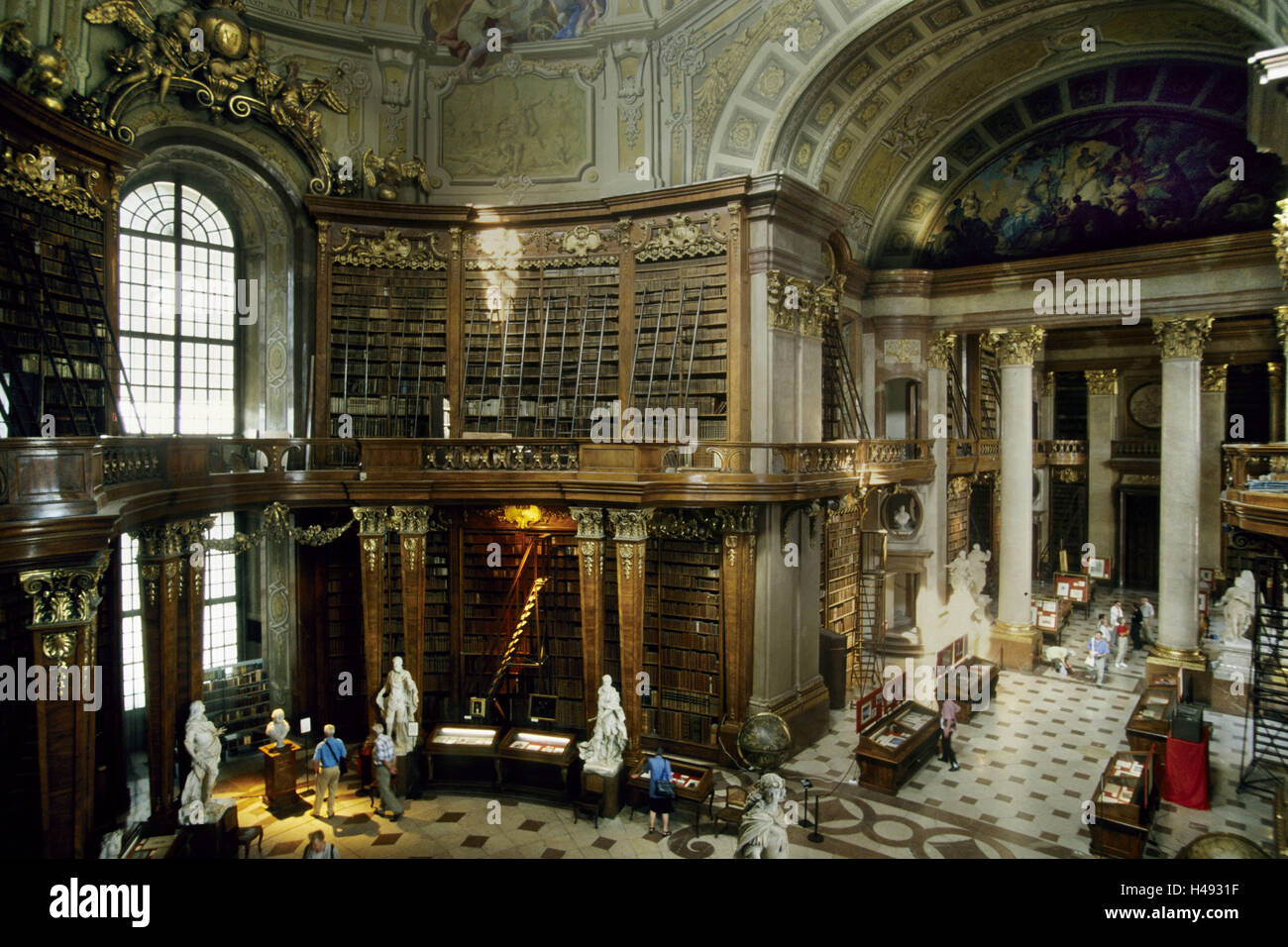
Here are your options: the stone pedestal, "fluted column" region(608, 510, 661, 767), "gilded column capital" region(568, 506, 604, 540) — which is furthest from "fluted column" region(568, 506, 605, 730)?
the stone pedestal

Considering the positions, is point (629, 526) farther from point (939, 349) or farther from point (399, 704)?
point (939, 349)

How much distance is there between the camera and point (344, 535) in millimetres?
11469

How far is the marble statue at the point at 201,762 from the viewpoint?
7.75 meters

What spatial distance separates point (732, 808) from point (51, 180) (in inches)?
408

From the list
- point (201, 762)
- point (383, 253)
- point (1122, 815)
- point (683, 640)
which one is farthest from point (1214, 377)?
point (201, 762)

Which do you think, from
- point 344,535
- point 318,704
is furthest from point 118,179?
point 318,704

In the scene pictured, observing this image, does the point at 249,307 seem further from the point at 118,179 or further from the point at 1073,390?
the point at 1073,390

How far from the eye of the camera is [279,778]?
29.6 ft

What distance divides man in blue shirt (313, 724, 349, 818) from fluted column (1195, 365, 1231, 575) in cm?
2114

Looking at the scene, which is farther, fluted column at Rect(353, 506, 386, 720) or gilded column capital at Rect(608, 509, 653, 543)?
fluted column at Rect(353, 506, 386, 720)

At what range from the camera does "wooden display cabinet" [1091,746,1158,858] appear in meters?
7.88

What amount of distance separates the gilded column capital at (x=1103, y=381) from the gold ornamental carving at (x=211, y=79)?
69.5 ft

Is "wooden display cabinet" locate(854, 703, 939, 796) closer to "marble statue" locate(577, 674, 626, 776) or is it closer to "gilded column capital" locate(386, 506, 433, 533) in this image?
"marble statue" locate(577, 674, 626, 776)

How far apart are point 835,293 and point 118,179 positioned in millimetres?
10259
